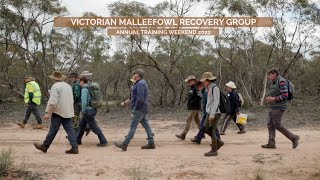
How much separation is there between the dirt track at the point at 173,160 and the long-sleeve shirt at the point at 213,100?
2.91 ft

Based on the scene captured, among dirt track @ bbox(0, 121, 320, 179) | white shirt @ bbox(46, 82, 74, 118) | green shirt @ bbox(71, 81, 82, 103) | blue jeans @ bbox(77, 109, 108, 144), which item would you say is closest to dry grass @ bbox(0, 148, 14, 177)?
dirt track @ bbox(0, 121, 320, 179)

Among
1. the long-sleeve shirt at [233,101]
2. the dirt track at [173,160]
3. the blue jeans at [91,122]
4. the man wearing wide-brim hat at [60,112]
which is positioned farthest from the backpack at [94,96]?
the long-sleeve shirt at [233,101]

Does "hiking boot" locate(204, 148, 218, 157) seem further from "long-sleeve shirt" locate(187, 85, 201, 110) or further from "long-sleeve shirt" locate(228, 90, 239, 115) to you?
"long-sleeve shirt" locate(228, 90, 239, 115)

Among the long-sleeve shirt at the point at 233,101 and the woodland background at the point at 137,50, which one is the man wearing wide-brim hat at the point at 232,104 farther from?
the woodland background at the point at 137,50

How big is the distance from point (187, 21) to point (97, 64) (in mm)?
10030

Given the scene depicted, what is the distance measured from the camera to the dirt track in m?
6.45

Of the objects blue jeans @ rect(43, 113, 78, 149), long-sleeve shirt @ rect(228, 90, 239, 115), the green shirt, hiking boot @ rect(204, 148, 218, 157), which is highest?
the green shirt

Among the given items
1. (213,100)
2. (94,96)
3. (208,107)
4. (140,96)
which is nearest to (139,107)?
(140,96)

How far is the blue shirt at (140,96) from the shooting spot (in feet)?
27.0

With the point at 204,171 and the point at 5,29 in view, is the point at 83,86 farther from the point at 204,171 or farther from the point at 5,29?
the point at 5,29

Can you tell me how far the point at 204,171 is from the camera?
664 centimetres

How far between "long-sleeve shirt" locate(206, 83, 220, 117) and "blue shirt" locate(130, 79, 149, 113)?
4.31 feet

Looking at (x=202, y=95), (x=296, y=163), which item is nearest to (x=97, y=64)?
(x=202, y=95)

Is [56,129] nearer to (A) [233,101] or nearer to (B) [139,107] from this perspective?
(B) [139,107]
